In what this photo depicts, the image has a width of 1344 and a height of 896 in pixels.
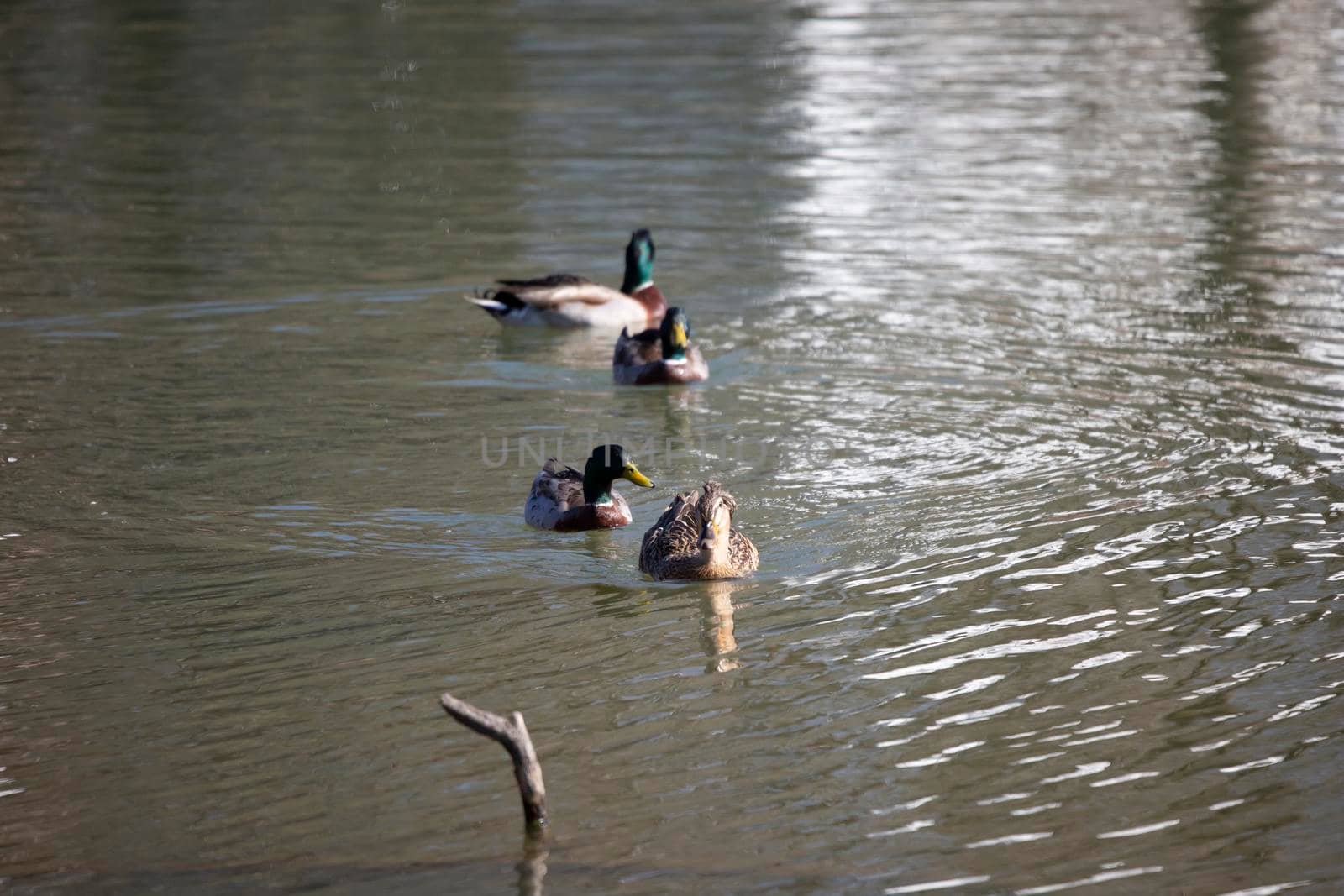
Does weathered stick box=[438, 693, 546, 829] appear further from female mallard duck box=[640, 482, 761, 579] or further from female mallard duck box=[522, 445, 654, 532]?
female mallard duck box=[522, 445, 654, 532]

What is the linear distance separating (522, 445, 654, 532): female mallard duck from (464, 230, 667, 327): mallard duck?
564 centimetres

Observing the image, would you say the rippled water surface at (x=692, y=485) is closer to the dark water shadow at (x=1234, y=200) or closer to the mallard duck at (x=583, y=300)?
the dark water shadow at (x=1234, y=200)

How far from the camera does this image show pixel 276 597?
365 inches

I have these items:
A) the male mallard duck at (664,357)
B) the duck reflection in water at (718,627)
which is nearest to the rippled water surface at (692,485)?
the duck reflection in water at (718,627)

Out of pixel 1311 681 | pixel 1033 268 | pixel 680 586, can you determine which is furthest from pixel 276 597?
pixel 1033 268

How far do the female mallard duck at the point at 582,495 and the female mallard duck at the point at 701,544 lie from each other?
0.61 meters

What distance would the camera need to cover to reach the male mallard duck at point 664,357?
13828mm

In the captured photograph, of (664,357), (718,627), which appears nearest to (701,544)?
(718,627)

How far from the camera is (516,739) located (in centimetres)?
660

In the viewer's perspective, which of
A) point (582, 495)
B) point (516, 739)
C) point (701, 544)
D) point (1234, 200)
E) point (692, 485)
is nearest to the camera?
point (516, 739)

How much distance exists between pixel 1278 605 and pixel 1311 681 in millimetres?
963

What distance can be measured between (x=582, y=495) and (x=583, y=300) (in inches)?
246

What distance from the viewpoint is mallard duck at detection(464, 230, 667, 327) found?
16.1m

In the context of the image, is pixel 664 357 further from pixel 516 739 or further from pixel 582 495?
pixel 516 739
